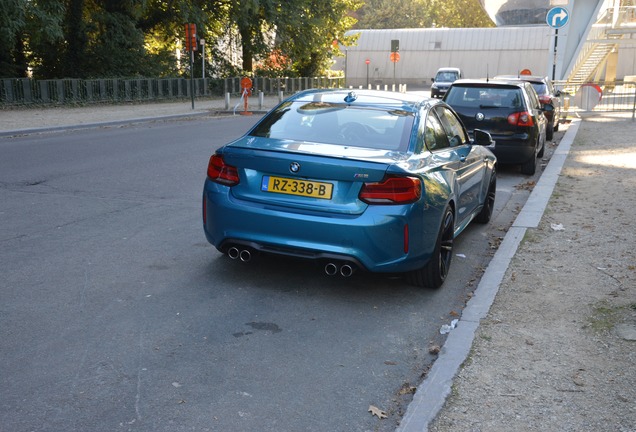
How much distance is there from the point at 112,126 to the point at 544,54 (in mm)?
49466

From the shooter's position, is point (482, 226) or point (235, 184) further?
point (482, 226)

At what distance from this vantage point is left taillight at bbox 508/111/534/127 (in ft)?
40.6

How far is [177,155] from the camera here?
1395 cm

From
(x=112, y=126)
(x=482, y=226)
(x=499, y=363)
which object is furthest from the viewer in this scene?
(x=112, y=126)

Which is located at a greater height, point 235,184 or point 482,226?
point 235,184

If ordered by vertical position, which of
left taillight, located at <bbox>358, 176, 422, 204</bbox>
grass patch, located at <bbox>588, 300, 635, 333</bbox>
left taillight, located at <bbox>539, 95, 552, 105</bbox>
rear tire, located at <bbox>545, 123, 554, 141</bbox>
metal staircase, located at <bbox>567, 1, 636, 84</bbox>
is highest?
metal staircase, located at <bbox>567, 1, 636, 84</bbox>

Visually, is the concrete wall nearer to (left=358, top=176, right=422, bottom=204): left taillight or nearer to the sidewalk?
the sidewalk

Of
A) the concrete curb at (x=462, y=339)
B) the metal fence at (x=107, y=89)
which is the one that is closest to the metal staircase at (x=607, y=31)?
the metal fence at (x=107, y=89)

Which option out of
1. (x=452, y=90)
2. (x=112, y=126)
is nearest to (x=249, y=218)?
(x=452, y=90)

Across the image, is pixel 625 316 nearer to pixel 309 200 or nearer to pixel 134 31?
pixel 309 200

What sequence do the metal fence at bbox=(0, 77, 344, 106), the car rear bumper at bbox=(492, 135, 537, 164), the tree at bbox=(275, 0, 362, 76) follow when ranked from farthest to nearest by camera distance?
the tree at bbox=(275, 0, 362, 76)
the metal fence at bbox=(0, 77, 344, 106)
the car rear bumper at bbox=(492, 135, 537, 164)

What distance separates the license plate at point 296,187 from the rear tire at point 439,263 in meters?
1.05

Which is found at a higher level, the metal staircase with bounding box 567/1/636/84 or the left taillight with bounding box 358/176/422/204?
the metal staircase with bounding box 567/1/636/84

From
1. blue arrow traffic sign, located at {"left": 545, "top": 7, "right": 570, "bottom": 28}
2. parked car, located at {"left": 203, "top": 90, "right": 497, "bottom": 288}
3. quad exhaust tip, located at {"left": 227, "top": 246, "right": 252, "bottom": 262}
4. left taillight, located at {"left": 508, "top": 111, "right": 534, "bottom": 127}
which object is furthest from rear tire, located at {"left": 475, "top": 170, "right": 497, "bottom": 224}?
blue arrow traffic sign, located at {"left": 545, "top": 7, "right": 570, "bottom": 28}
